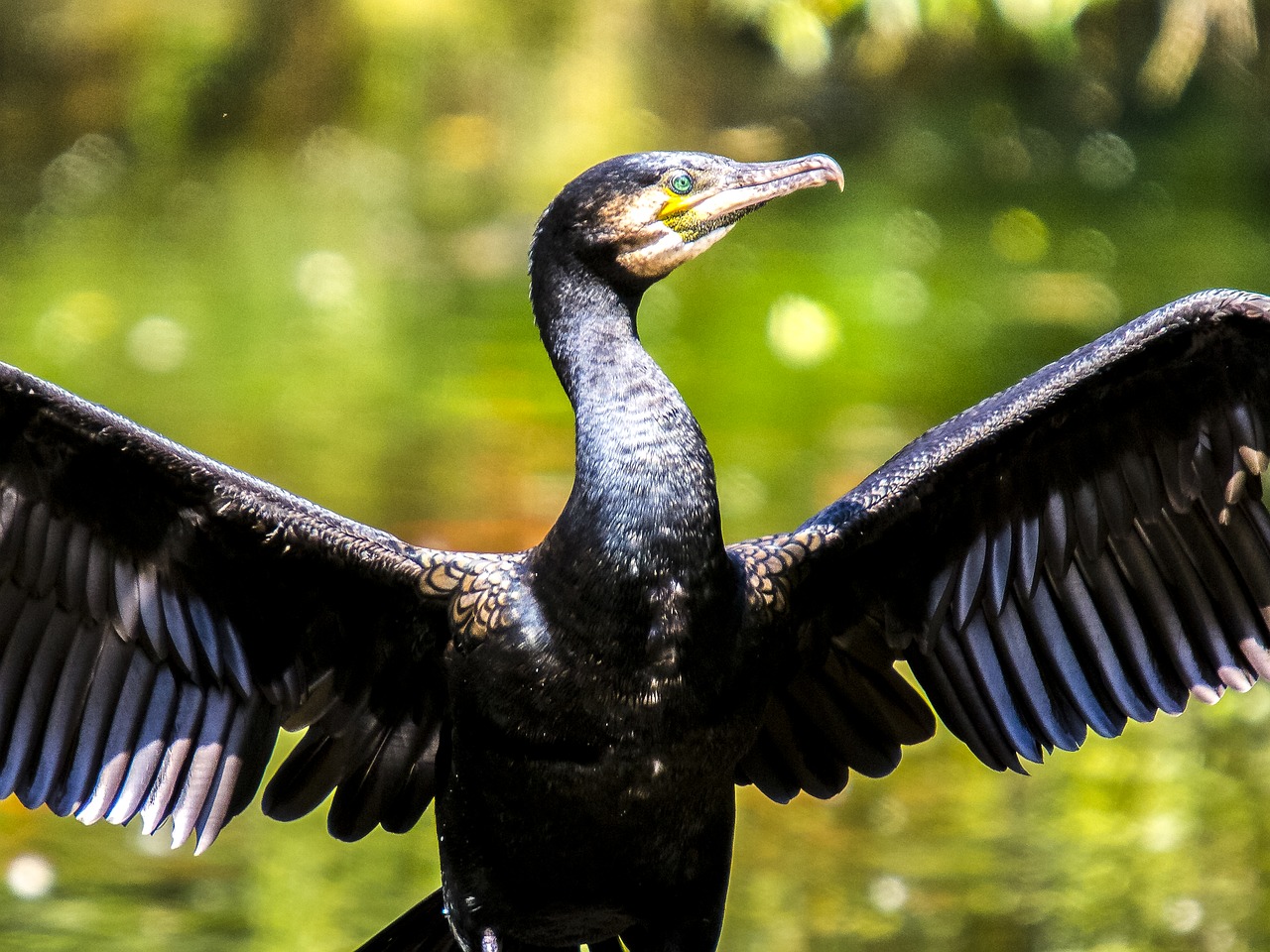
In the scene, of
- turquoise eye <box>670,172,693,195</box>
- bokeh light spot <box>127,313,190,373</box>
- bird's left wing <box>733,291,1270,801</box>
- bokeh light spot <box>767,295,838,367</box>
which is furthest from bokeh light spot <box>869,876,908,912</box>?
bokeh light spot <box>127,313,190,373</box>

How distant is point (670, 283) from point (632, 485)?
37.1ft

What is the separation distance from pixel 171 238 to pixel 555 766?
39.4ft

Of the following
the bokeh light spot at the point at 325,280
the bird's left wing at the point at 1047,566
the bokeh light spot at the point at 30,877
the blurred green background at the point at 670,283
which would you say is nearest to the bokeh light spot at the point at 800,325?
the blurred green background at the point at 670,283

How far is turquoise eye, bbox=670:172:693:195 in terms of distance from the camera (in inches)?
158

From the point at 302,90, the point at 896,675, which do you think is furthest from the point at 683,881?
the point at 302,90

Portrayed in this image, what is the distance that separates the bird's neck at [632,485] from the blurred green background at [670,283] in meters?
2.08

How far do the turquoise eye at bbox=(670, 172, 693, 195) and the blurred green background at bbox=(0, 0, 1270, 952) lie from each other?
1972mm

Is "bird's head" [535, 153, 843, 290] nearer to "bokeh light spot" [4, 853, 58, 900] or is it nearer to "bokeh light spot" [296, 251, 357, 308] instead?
"bokeh light spot" [4, 853, 58, 900]

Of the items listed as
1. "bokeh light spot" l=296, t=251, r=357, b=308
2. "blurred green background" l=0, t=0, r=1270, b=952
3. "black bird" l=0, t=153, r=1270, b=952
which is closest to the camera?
"black bird" l=0, t=153, r=1270, b=952

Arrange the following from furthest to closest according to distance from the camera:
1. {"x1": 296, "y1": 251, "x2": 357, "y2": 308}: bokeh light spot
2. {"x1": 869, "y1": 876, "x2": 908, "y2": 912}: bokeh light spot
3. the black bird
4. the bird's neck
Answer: {"x1": 296, "y1": 251, "x2": 357, "y2": 308}: bokeh light spot
{"x1": 869, "y1": 876, "x2": 908, "y2": 912}: bokeh light spot
the black bird
the bird's neck

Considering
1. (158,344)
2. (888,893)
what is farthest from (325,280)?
(888,893)

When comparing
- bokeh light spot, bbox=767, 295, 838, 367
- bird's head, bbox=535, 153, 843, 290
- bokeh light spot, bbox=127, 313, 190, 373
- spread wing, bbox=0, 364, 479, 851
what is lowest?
spread wing, bbox=0, 364, 479, 851

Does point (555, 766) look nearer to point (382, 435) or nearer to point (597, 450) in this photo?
point (597, 450)

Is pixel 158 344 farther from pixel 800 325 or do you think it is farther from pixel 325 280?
pixel 800 325
